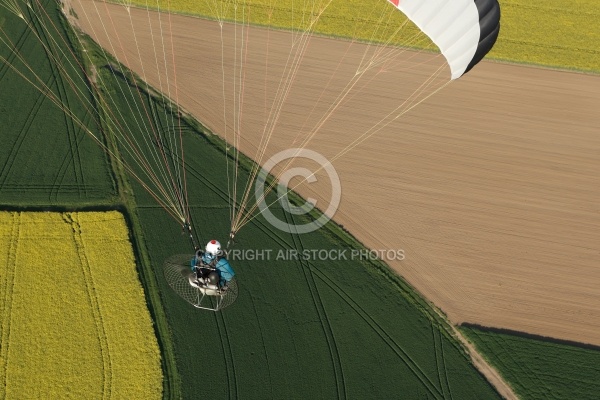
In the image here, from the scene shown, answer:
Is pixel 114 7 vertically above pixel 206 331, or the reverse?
pixel 114 7

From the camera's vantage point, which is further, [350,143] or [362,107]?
[362,107]

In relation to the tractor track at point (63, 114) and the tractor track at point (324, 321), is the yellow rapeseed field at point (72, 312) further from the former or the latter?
the tractor track at point (324, 321)

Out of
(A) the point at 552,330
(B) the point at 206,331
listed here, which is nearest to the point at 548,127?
(A) the point at 552,330

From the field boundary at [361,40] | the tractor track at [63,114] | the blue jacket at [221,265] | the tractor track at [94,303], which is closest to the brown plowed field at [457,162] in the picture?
the field boundary at [361,40]

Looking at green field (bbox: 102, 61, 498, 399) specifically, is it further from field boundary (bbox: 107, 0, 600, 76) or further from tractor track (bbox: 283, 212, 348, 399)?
field boundary (bbox: 107, 0, 600, 76)

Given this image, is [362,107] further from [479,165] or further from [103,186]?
[103,186]
